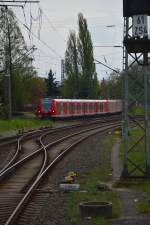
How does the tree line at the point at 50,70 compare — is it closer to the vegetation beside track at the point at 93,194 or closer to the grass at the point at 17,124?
the grass at the point at 17,124

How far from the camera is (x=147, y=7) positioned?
16719 mm

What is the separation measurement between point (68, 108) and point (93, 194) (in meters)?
59.4

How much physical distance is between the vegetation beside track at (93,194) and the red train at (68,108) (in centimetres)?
4771

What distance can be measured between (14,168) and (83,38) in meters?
85.8

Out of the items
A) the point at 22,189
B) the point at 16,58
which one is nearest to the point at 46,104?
the point at 16,58

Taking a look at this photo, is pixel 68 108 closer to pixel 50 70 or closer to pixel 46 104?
pixel 46 104

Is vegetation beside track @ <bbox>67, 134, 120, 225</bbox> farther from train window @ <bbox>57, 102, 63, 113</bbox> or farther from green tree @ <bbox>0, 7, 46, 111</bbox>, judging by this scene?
green tree @ <bbox>0, 7, 46, 111</bbox>

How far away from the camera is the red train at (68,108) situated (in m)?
70.5

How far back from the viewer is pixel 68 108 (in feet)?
245

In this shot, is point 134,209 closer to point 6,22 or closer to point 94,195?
point 94,195

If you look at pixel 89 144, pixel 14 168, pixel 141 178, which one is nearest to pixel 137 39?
pixel 141 178

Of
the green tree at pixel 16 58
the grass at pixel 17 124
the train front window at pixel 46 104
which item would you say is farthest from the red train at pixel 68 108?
the green tree at pixel 16 58

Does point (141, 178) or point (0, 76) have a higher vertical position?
point (0, 76)

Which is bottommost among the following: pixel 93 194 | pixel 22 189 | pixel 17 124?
pixel 17 124
